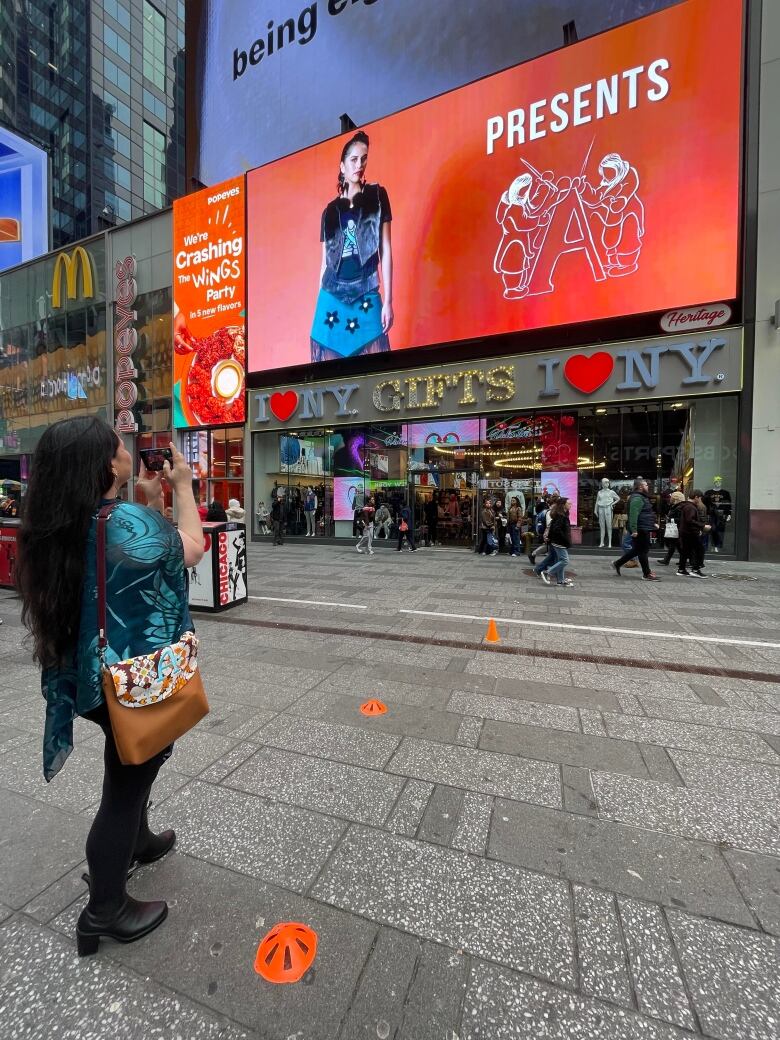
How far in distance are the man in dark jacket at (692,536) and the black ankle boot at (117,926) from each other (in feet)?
37.6

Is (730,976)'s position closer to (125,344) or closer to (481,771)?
(481,771)

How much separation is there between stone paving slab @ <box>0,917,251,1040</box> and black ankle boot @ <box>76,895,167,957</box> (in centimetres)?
7

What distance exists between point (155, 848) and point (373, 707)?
2027 millimetres

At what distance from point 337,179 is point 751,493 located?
17344 millimetres

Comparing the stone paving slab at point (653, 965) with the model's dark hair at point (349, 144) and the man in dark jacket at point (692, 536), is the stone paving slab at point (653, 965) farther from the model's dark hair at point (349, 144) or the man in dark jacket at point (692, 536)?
the model's dark hair at point (349, 144)

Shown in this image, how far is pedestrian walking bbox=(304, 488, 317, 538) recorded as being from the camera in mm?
19344

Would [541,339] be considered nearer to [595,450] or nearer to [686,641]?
[595,450]

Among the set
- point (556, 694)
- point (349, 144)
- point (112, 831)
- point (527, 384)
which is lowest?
point (556, 694)

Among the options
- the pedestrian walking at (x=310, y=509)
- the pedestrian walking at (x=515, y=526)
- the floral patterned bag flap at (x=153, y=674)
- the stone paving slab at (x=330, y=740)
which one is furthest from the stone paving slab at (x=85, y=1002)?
the pedestrian walking at (x=310, y=509)

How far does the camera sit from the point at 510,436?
644 inches

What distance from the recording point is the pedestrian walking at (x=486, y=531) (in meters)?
15.0

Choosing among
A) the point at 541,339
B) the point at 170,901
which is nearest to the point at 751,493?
the point at 541,339

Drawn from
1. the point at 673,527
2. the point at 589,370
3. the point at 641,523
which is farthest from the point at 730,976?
the point at 589,370

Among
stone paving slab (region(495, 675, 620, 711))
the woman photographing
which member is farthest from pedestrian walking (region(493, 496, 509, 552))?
stone paving slab (region(495, 675, 620, 711))
